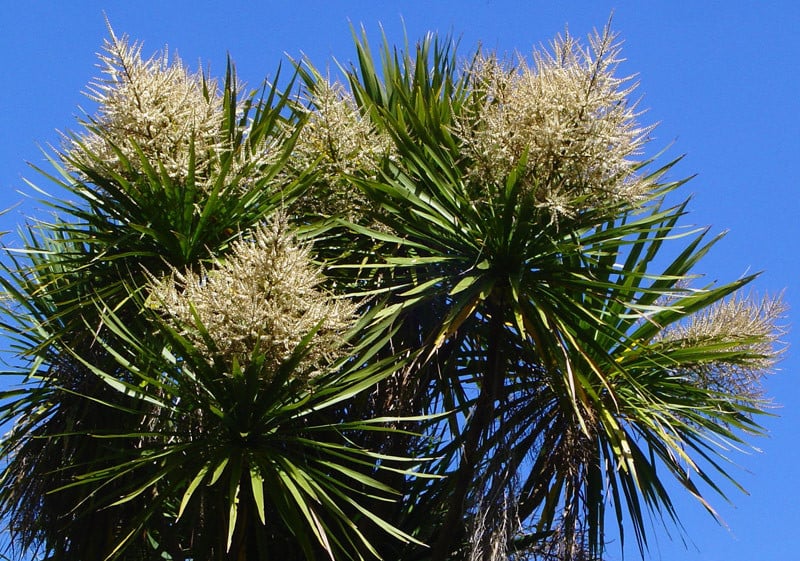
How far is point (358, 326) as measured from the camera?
5324mm

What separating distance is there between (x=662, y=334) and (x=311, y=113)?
6.71ft

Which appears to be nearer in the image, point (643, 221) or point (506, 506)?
point (506, 506)

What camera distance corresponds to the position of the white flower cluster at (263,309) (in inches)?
192

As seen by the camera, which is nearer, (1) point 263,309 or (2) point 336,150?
(1) point 263,309

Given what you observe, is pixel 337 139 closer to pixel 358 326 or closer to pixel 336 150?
pixel 336 150

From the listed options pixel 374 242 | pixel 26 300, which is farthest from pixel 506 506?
pixel 26 300

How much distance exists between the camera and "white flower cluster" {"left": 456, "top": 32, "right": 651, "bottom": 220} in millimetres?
5277

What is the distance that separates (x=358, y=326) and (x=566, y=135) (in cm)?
117

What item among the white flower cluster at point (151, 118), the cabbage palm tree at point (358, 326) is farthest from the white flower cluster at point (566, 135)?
the white flower cluster at point (151, 118)

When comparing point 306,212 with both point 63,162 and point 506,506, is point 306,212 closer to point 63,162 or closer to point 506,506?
point 63,162

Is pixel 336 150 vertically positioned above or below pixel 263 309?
above

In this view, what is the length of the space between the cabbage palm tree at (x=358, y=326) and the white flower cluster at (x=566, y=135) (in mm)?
11

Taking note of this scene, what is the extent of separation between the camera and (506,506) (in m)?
5.57

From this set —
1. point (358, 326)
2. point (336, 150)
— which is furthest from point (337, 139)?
point (358, 326)
